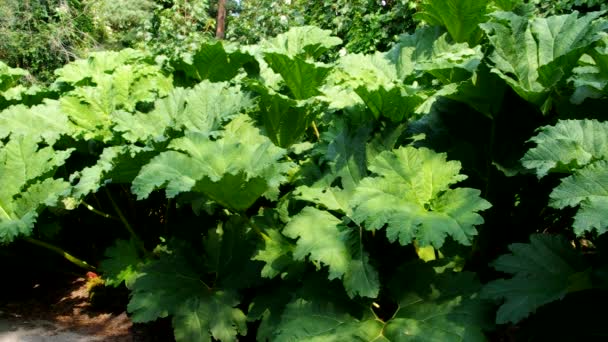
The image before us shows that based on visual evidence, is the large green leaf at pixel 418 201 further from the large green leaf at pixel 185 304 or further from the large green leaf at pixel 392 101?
the large green leaf at pixel 185 304

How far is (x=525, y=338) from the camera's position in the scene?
2059mm

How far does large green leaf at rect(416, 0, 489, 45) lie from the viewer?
3080 mm

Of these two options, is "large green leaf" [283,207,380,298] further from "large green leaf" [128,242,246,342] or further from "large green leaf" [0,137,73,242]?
"large green leaf" [0,137,73,242]

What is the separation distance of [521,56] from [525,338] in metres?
1.09

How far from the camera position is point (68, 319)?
10.6 feet

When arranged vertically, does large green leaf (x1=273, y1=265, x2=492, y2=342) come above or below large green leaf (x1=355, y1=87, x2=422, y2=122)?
below

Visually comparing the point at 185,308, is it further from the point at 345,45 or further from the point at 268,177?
the point at 345,45

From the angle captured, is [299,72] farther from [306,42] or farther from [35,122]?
[35,122]

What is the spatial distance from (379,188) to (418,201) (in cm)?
15

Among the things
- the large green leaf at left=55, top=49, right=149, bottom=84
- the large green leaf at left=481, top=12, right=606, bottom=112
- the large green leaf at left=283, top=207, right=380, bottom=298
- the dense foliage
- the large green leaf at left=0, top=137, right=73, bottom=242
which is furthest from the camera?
the large green leaf at left=55, top=49, right=149, bottom=84

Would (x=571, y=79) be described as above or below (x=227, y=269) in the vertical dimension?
above

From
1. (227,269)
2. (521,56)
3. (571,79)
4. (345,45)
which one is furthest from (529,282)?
(345,45)

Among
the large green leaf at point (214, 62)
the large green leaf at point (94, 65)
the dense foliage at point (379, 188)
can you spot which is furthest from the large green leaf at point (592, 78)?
the large green leaf at point (94, 65)

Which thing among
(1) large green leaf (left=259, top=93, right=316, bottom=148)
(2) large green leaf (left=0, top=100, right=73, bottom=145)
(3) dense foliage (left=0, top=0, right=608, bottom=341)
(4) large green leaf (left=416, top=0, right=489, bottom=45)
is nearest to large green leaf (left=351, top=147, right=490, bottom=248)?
(3) dense foliage (left=0, top=0, right=608, bottom=341)
